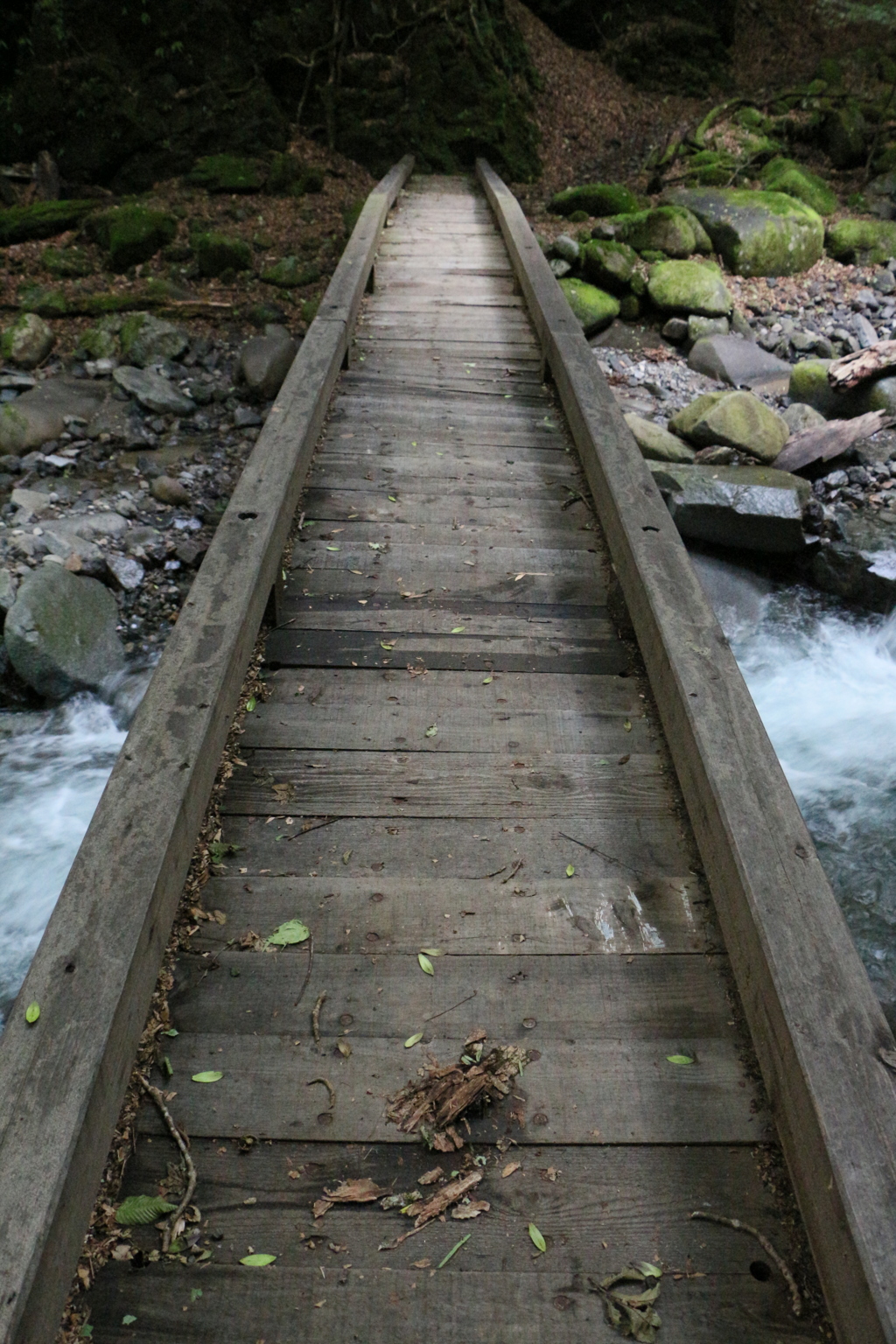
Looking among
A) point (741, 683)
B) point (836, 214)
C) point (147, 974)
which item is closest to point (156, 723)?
point (147, 974)

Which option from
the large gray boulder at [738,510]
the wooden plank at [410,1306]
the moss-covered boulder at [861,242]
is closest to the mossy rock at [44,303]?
the large gray boulder at [738,510]

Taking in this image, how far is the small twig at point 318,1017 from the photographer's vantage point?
1892 millimetres

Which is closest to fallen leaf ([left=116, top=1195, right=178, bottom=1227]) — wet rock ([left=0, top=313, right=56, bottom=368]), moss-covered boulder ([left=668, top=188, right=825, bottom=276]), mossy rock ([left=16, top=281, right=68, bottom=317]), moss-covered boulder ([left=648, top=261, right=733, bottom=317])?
wet rock ([left=0, top=313, right=56, bottom=368])

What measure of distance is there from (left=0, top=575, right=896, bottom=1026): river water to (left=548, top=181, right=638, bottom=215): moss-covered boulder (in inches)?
271

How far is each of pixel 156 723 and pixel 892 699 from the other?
519 cm

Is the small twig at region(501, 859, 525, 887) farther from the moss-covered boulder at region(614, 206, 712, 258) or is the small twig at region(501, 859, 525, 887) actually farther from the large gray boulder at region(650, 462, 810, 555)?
the moss-covered boulder at region(614, 206, 712, 258)

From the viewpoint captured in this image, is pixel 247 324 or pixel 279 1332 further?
pixel 247 324

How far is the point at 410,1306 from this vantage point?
4.83 feet

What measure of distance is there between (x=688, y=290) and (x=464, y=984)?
9282 millimetres

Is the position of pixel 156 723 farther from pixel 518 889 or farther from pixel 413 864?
pixel 518 889

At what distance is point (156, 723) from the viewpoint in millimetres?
2266

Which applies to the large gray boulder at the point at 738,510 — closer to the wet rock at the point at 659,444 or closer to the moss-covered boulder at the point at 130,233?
the wet rock at the point at 659,444

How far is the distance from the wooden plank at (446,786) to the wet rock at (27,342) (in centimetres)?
797

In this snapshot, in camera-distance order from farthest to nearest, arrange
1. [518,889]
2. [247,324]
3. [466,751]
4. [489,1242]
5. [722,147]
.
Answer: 1. [722,147]
2. [247,324]
3. [466,751]
4. [518,889]
5. [489,1242]
